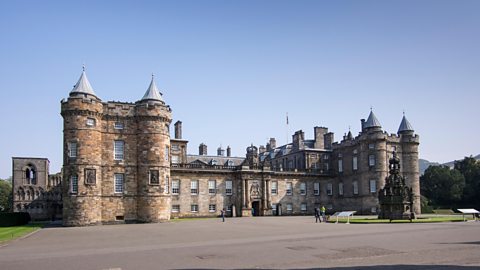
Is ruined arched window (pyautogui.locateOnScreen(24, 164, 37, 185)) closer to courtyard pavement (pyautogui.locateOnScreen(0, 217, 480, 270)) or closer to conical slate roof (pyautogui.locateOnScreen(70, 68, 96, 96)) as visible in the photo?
conical slate roof (pyautogui.locateOnScreen(70, 68, 96, 96))

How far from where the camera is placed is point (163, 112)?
1876 inches

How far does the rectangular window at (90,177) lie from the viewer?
4319cm

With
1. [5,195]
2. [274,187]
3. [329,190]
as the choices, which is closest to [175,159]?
[274,187]

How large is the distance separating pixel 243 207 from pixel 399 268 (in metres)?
47.3

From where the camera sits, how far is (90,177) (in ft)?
142

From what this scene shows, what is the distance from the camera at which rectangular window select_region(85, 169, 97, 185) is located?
4319 centimetres

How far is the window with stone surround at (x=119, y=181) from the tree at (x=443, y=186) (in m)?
55.6

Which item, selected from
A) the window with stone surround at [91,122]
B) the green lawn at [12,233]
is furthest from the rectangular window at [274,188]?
the green lawn at [12,233]

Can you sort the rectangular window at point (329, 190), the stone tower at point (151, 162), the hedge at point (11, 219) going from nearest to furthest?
the hedge at point (11, 219), the stone tower at point (151, 162), the rectangular window at point (329, 190)

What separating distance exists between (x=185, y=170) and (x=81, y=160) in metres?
16.0

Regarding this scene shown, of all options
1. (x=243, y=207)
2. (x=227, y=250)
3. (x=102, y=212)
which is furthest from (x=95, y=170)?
(x=227, y=250)

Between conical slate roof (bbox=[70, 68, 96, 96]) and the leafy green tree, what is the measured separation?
2402 inches

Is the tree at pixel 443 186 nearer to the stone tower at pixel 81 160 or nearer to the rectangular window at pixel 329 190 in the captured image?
the rectangular window at pixel 329 190

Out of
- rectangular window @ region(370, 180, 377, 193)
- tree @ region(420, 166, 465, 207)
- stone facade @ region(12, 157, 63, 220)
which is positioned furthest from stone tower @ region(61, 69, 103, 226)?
tree @ region(420, 166, 465, 207)
